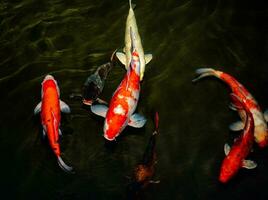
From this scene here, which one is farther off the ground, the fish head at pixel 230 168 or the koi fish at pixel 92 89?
the koi fish at pixel 92 89

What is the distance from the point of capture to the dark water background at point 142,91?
457 cm

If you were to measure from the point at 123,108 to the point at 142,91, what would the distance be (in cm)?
124

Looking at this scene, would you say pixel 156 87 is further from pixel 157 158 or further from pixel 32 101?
pixel 32 101

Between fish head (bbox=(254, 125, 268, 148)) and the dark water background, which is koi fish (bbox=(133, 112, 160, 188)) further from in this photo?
fish head (bbox=(254, 125, 268, 148))

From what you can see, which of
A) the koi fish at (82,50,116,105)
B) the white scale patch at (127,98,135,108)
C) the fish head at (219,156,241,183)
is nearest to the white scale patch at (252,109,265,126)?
the fish head at (219,156,241,183)

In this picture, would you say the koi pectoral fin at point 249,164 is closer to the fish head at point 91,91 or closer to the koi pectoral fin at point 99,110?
the koi pectoral fin at point 99,110

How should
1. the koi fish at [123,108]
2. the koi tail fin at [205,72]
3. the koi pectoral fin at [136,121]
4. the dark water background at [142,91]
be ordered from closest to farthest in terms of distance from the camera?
1. the koi fish at [123,108]
2. the koi pectoral fin at [136,121]
3. the dark water background at [142,91]
4. the koi tail fin at [205,72]

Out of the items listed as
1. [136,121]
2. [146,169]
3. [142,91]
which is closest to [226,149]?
[146,169]

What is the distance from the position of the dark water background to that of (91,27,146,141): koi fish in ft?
2.05

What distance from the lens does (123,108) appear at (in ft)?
13.9

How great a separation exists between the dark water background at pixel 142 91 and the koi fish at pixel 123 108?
626 mm

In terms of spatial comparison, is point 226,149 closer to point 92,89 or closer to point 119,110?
point 119,110

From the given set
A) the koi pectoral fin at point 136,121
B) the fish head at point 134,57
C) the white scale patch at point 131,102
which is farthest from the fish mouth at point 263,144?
the fish head at point 134,57

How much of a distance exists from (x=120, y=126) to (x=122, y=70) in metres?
1.80
